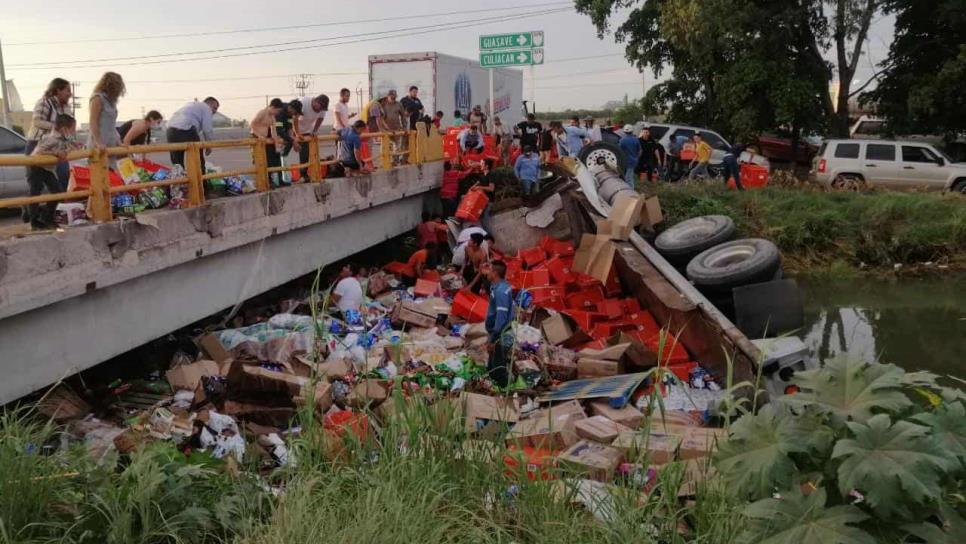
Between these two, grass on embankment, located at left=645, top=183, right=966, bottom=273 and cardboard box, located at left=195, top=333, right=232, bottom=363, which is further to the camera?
grass on embankment, located at left=645, top=183, right=966, bottom=273

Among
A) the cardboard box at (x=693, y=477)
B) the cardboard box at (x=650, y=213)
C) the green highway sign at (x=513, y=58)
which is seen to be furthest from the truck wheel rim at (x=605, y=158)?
the cardboard box at (x=693, y=477)

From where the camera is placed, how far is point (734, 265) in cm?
1173

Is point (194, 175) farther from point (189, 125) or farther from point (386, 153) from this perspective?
point (386, 153)

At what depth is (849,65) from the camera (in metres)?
24.1

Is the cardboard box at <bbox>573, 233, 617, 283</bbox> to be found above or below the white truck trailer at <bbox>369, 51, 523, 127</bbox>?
below

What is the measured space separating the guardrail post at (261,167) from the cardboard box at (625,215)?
A: 5.52 metres

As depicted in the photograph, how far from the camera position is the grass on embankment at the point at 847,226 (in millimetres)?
16078

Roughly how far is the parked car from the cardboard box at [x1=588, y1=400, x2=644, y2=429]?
365 inches

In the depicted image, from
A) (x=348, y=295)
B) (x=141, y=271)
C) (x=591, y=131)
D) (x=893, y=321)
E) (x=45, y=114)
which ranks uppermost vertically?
(x=45, y=114)

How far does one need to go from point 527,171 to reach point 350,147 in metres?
4.40

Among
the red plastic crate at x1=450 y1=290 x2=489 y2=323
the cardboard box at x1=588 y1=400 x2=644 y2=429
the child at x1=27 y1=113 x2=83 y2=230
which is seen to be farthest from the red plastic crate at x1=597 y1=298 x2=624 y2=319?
the child at x1=27 y1=113 x2=83 y2=230

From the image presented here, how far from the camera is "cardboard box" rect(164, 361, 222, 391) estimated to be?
7750 mm

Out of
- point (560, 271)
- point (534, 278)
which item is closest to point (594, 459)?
point (534, 278)

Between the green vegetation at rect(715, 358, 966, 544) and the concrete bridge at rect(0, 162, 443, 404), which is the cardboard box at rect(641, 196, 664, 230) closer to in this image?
the concrete bridge at rect(0, 162, 443, 404)
